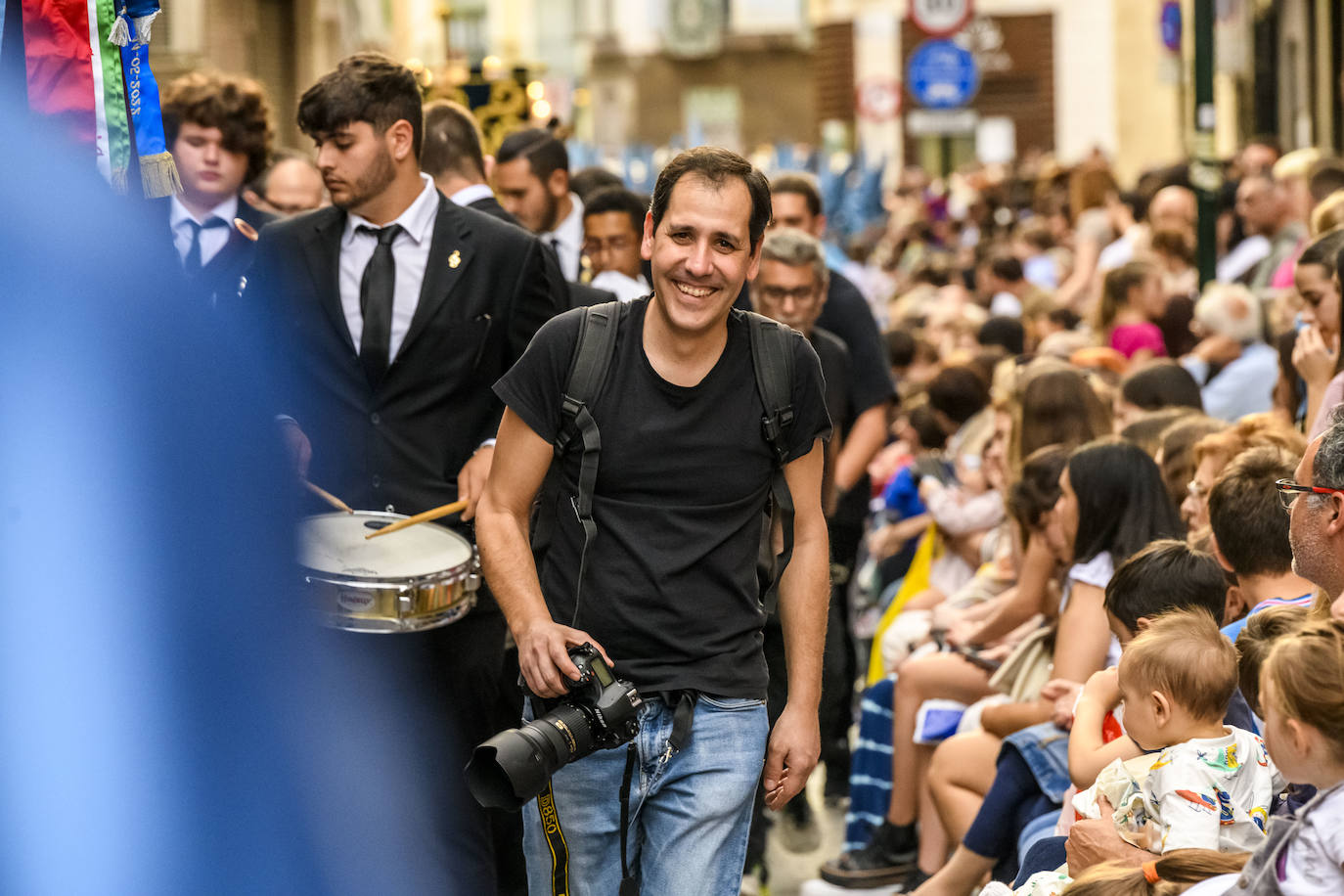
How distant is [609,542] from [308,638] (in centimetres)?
134

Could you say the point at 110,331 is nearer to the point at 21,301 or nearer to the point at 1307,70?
the point at 21,301

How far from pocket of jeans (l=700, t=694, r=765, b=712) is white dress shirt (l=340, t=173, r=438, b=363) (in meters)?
1.61

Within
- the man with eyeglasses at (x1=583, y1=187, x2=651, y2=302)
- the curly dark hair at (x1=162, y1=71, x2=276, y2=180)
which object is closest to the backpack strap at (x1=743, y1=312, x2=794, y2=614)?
the man with eyeglasses at (x1=583, y1=187, x2=651, y2=302)

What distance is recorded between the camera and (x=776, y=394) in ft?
12.9

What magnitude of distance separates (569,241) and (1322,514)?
463cm

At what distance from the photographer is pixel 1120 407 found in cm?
742

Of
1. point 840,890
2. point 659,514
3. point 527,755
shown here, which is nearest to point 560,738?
point 527,755

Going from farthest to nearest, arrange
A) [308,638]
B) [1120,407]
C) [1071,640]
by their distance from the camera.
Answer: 1. [1120,407]
2. [1071,640]
3. [308,638]

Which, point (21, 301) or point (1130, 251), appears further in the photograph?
point (1130, 251)

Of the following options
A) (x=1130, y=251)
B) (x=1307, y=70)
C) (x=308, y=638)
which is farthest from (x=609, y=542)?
(x=1307, y=70)

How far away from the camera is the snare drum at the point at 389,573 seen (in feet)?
14.5

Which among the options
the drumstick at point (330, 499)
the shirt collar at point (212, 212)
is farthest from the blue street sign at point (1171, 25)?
the drumstick at point (330, 499)

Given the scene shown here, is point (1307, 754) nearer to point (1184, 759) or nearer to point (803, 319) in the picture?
point (1184, 759)

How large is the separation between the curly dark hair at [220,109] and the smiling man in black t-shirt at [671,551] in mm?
3370
